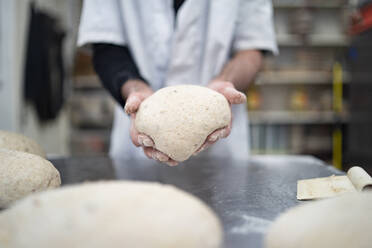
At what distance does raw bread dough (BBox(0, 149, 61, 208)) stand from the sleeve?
1.71 ft

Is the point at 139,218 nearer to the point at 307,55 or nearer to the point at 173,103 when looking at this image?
the point at 173,103

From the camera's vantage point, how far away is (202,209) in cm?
51

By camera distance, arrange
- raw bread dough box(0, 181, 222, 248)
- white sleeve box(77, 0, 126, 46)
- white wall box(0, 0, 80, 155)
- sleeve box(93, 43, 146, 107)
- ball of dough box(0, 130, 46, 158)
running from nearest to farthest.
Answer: raw bread dough box(0, 181, 222, 248) < ball of dough box(0, 130, 46, 158) < sleeve box(93, 43, 146, 107) < white sleeve box(77, 0, 126, 46) < white wall box(0, 0, 80, 155)

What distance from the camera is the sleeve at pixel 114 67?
129cm

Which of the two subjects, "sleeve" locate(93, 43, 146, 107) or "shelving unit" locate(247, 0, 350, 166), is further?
"shelving unit" locate(247, 0, 350, 166)

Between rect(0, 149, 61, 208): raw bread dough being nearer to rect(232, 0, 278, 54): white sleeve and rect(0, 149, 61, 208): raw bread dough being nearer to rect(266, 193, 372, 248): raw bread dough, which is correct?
rect(266, 193, 372, 248): raw bread dough

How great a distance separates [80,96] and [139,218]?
10.7 ft

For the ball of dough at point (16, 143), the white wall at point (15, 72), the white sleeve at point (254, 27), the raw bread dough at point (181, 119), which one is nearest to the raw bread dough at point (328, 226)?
the raw bread dough at point (181, 119)

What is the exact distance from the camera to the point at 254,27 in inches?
57.1

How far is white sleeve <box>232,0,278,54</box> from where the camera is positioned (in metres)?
1.45

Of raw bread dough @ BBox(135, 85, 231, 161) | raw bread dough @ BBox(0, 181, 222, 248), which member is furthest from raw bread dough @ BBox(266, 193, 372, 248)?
raw bread dough @ BBox(135, 85, 231, 161)

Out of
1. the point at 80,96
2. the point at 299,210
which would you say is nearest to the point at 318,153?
the point at 80,96

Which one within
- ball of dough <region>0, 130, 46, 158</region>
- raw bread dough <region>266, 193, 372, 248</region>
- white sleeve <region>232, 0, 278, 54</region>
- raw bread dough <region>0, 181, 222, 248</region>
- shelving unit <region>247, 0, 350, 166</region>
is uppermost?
white sleeve <region>232, 0, 278, 54</region>

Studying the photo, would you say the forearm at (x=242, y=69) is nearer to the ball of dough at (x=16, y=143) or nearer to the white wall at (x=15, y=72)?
the ball of dough at (x=16, y=143)
